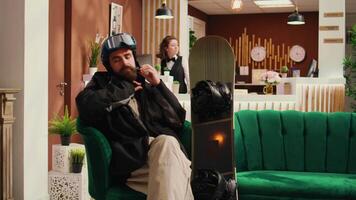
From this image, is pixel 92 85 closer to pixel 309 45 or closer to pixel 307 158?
pixel 307 158

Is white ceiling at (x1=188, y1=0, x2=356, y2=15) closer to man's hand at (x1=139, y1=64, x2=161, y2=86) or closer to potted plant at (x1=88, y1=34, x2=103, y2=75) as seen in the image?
potted plant at (x1=88, y1=34, x2=103, y2=75)

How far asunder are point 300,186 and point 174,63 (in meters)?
3.38

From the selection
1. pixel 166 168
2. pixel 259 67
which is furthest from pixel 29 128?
pixel 259 67

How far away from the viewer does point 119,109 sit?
9.03 feet

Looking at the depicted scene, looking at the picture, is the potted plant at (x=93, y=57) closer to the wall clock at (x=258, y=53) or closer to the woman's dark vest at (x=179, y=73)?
the woman's dark vest at (x=179, y=73)

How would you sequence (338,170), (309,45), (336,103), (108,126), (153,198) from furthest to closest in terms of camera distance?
(309,45) → (336,103) → (338,170) → (108,126) → (153,198)

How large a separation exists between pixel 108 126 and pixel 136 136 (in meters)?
0.16

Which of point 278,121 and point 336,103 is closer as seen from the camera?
point 278,121

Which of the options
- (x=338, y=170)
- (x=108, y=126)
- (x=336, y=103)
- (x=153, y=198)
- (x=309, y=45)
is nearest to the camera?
(x=153, y=198)

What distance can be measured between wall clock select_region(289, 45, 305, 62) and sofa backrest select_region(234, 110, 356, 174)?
8.61 meters

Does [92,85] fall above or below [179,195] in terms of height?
above

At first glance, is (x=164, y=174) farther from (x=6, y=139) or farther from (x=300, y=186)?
(x=6, y=139)

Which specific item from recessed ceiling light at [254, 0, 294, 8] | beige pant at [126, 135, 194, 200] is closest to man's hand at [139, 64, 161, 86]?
beige pant at [126, 135, 194, 200]

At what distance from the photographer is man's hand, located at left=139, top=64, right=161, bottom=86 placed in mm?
2934
